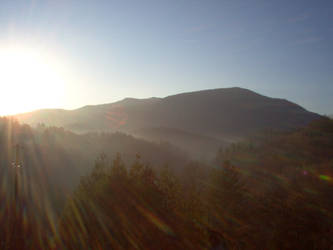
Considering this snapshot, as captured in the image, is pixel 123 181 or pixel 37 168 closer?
pixel 123 181

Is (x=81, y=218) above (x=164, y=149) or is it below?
above

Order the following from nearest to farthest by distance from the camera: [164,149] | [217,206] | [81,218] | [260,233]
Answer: [81,218] → [260,233] → [217,206] → [164,149]

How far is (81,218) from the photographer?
541 inches

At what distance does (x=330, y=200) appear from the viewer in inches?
997

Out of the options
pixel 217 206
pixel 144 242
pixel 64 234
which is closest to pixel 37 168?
pixel 217 206

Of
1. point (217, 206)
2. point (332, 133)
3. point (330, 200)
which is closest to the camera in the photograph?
point (330, 200)

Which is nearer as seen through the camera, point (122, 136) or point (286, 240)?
point (286, 240)

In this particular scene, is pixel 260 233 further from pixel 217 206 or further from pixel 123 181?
pixel 123 181

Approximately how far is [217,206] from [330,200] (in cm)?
1106

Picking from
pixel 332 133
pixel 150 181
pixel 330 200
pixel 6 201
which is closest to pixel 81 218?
pixel 150 181

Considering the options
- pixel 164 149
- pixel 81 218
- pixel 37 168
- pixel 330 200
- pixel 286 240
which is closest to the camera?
pixel 81 218

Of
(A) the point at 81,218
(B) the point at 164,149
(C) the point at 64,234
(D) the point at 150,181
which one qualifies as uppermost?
(D) the point at 150,181

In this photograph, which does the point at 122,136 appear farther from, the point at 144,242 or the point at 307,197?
the point at 144,242

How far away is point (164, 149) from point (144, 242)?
3839 inches
